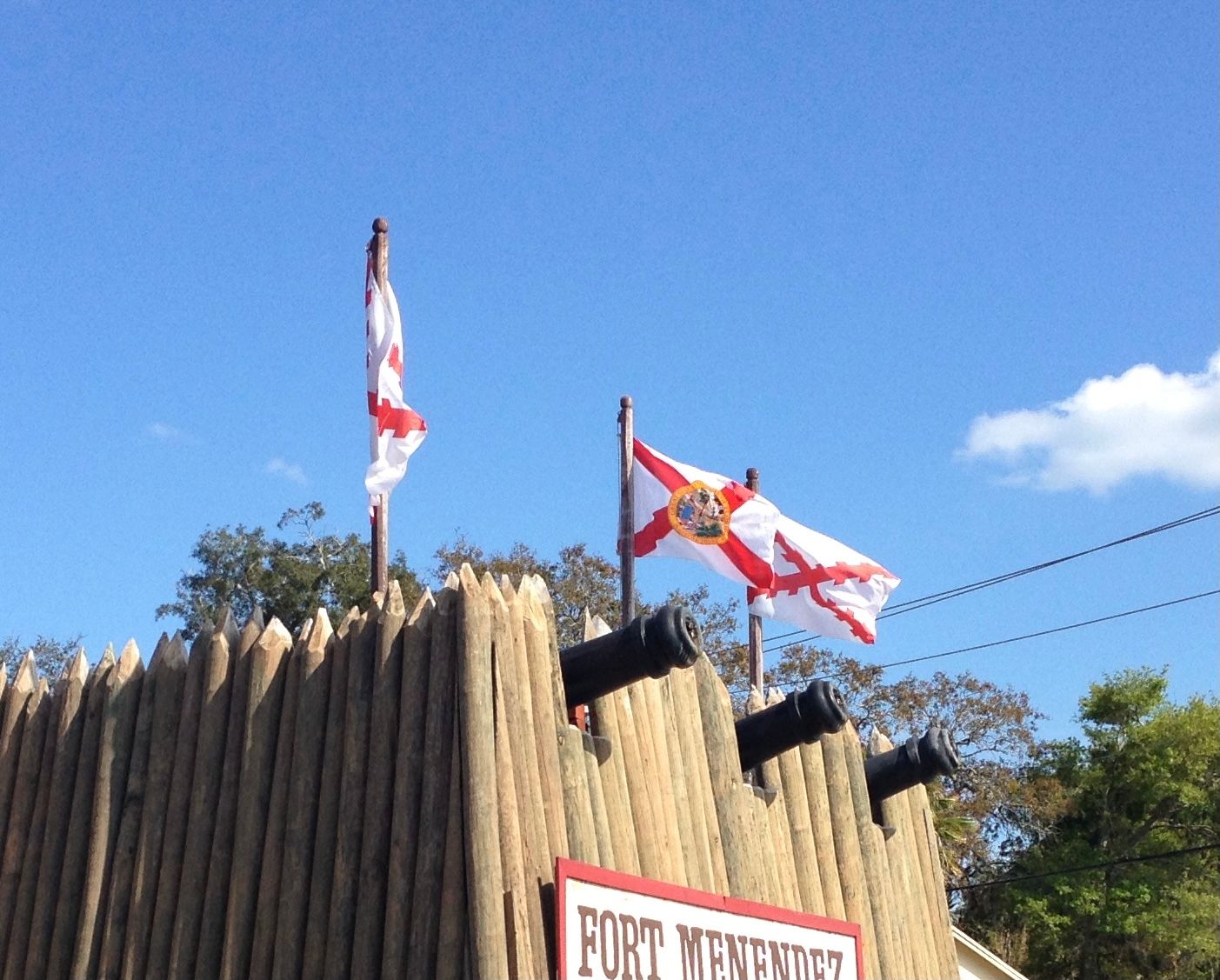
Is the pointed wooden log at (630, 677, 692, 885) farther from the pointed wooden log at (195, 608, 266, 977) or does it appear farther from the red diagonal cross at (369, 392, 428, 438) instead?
the red diagonal cross at (369, 392, 428, 438)

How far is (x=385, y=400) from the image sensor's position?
10.6m

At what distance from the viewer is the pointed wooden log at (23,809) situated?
7.78 meters

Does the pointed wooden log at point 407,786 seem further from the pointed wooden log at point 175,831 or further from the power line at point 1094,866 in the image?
the power line at point 1094,866

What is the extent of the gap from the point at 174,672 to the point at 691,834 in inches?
106

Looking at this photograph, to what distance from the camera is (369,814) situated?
21.0 feet

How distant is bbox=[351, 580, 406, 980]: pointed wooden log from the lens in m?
6.21

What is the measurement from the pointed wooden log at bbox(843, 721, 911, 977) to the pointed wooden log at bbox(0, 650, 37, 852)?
187 inches

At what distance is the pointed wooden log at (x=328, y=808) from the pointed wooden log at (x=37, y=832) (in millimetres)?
1922

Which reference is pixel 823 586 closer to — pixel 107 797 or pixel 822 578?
pixel 822 578

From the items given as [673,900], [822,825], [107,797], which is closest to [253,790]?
[107,797]

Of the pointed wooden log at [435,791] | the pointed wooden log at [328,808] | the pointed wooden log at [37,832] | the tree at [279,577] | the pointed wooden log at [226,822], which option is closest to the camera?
the pointed wooden log at [435,791]

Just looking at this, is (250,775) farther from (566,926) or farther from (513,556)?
(513,556)

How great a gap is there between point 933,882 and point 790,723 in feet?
9.11

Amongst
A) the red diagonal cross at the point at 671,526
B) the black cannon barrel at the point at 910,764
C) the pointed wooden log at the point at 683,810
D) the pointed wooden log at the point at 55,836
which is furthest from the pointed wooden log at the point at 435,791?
the red diagonal cross at the point at 671,526
